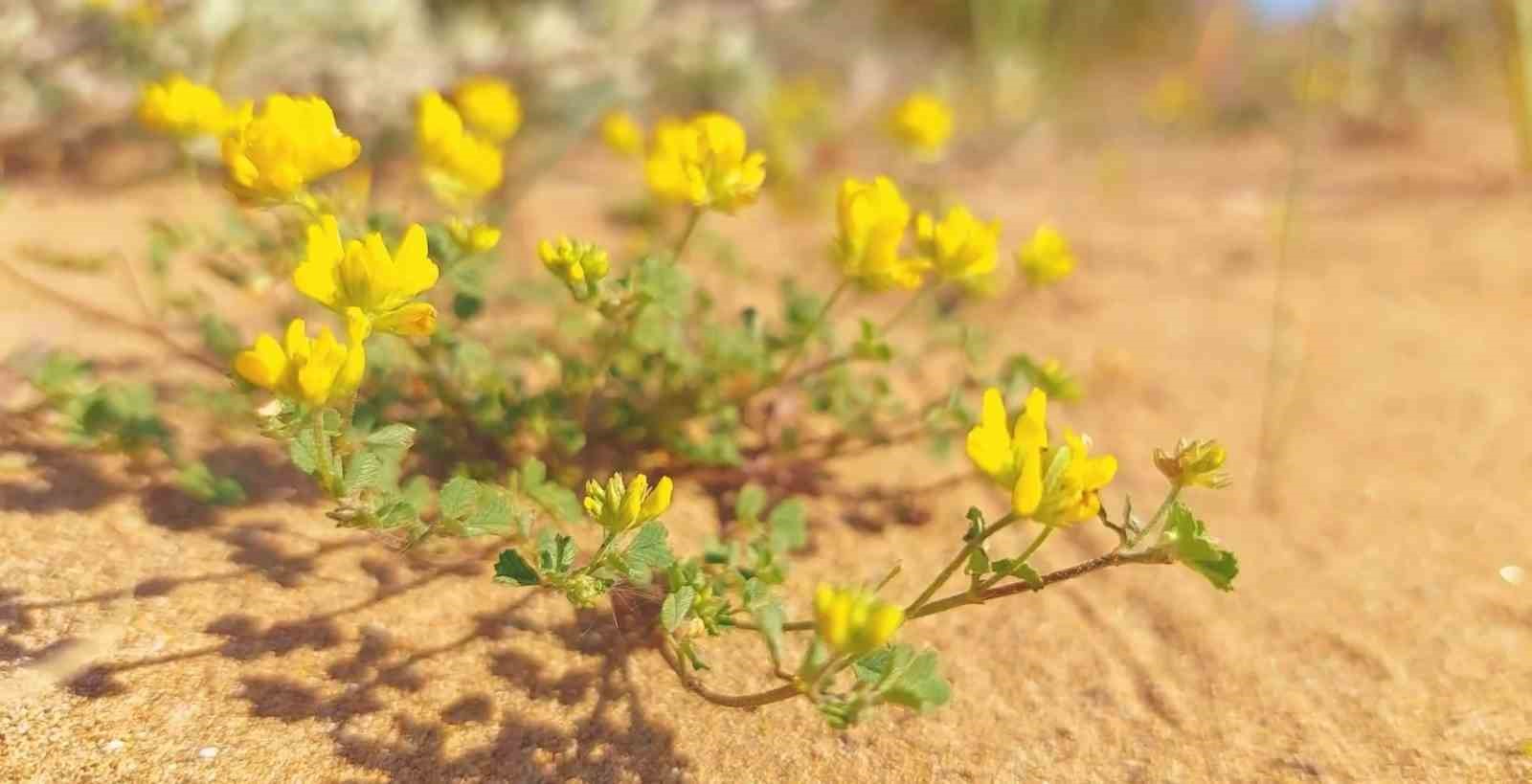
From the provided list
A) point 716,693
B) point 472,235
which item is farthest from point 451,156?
point 716,693

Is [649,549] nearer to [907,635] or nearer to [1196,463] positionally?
[907,635]

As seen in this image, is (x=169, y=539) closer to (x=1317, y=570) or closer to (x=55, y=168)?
(x=1317, y=570)

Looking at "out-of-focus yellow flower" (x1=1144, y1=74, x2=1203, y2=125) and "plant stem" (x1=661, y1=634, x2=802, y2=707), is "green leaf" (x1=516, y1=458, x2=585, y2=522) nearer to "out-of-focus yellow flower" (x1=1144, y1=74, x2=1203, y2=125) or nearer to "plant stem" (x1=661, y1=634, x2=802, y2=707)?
"plant stem" (x1=661, y1=634, x2=802, y2=707)

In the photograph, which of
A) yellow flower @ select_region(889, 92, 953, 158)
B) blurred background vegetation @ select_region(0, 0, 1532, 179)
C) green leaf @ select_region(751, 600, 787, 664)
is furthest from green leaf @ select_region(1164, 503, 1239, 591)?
yellow flower @ select_region(889, 92, 953, 158)

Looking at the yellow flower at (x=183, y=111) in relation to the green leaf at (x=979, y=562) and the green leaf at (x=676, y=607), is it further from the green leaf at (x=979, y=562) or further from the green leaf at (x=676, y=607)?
the green leaf at (x=979, y=562)

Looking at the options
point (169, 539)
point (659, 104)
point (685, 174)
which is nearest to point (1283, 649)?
point (685, 174)

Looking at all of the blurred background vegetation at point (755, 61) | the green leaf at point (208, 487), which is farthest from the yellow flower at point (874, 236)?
the blurred background vegetation at point (755, 61)
